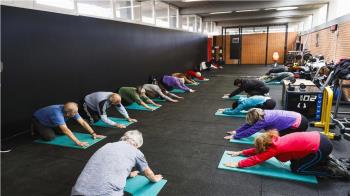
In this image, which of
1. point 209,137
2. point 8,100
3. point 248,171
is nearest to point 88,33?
point 8,100

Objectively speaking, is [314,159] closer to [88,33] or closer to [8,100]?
[8,100]

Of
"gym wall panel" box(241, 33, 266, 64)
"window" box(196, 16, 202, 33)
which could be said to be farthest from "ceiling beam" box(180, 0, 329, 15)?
"gym wall panel" box(241, 33, 266, 64)

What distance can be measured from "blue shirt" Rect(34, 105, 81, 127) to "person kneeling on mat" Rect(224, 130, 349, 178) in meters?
2.71

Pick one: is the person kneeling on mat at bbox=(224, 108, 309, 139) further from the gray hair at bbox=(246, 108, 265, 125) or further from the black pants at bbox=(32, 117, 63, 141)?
the black pants at bbox=(32, 117, 63, 141)

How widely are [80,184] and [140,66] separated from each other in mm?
6223

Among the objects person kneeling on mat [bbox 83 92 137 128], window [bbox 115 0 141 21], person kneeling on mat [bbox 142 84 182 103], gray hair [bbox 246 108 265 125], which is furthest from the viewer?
window [bbox 115 0 141 21]

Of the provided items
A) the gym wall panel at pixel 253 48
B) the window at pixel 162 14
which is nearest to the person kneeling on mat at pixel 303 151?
the window at pixel 162 14

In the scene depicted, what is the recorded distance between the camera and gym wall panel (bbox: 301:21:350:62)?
6617 mm

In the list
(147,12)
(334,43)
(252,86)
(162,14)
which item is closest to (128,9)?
(147,12)

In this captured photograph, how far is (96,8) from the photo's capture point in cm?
601

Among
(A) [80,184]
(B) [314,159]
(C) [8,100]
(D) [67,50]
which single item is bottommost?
(B) [314,159]

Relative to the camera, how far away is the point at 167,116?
5.35m

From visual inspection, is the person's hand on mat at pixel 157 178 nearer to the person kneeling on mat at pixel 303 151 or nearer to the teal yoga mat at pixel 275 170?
Answer: the teal yoga mat at pixel 275 170

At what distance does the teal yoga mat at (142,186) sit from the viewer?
246 centimetres
